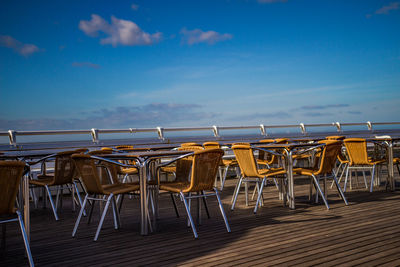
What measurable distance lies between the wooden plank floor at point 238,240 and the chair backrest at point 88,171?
1.79 feet

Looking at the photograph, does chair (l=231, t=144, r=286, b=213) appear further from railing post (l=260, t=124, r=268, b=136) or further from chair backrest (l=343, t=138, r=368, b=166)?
railing post (l=260, t=124, r=268, b=136)

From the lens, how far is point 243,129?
12.9m

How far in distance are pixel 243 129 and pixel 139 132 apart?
341 centimetres

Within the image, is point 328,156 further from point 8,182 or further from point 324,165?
point 8,182

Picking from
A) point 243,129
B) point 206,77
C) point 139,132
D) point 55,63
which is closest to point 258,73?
point 206,77

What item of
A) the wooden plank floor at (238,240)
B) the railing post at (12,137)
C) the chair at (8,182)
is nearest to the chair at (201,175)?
the wooden plank floor at (238,240)

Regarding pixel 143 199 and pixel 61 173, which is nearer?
pixel 143 199

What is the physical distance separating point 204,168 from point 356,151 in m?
3.58

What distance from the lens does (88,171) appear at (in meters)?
4.32

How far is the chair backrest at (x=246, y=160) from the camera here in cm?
541

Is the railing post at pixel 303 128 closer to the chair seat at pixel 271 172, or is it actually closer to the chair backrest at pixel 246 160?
the chair seat at pixel 271 172

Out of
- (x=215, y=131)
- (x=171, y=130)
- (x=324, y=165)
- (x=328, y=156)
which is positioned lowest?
(x=324, y=165)

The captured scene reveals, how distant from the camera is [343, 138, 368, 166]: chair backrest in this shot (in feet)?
22.5

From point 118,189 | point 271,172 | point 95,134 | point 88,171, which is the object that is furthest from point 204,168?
point 95,134
